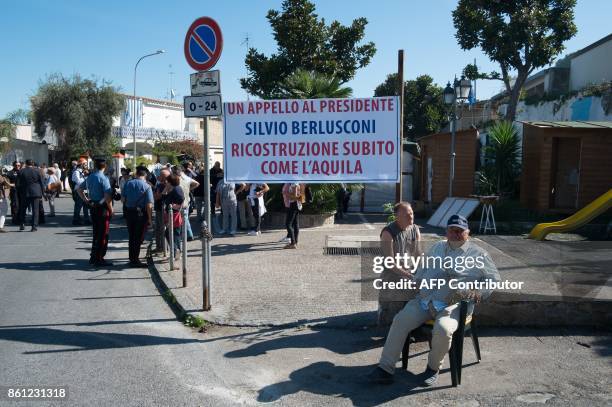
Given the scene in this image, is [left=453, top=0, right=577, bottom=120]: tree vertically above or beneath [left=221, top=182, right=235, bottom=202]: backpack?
above

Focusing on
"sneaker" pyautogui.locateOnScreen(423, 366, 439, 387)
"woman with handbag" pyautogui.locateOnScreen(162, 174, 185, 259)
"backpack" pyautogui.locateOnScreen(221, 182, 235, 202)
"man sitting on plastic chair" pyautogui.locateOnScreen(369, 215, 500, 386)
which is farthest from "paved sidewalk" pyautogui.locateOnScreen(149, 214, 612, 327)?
"backpack" pyautogui.locateOnScreen(221, 182, 235, 202)

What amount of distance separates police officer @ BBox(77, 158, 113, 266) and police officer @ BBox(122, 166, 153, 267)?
34 cm

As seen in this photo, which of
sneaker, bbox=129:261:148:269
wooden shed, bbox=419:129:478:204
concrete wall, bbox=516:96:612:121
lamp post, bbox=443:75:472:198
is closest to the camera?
sneaker, bbox=129:261:148:269

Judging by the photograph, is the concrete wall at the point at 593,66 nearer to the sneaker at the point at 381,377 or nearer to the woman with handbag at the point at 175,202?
the woman with handbag at the point at 175,202

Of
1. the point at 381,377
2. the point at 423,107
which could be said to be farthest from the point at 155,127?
the point at 381,377

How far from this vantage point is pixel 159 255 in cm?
1005

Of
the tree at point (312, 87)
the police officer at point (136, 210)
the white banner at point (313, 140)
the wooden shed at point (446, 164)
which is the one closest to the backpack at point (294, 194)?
the police officer at point (136, 210)

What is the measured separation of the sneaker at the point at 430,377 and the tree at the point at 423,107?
41514 millimetres

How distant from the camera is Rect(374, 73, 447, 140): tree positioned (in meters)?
44.8

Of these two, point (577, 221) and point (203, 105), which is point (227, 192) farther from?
point (577, 221)

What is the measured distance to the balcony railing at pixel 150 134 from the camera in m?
44.0

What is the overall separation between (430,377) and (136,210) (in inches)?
246

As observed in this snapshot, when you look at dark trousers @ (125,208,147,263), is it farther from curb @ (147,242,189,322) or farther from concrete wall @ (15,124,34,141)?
concrete wall @ (15,124,34,141)

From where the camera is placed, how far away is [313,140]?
616cm
